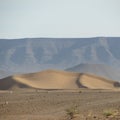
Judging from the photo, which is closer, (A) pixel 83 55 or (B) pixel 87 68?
(B) pixel 87 68

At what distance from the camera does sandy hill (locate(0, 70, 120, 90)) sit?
61.9 m

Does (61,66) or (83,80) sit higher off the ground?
(61,66)

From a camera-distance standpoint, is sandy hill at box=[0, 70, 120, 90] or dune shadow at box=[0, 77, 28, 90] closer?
dune shadow at box=[0, 77, 28, 90]

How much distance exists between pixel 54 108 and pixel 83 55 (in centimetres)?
17154

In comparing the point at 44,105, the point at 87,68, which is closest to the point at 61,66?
the point at 87,68

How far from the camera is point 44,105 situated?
29.6 metres

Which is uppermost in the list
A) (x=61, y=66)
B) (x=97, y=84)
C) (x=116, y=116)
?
(x=61, y=66)

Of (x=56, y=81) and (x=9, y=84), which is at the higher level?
(x=56, y=81)

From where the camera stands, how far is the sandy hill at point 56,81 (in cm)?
6194

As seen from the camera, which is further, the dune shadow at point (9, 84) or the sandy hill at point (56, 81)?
the sandy hill at point (56, 81)

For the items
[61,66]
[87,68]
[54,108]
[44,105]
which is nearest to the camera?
[54,108]

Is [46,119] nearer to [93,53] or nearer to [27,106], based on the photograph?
[27,106]

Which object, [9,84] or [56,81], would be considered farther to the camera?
[56,81]

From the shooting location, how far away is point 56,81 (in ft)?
214
